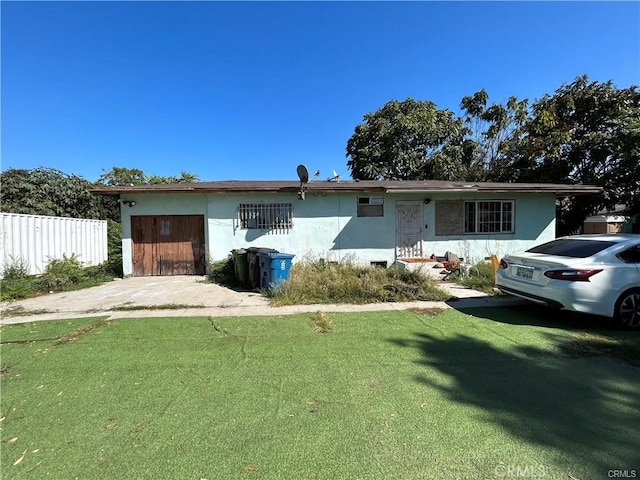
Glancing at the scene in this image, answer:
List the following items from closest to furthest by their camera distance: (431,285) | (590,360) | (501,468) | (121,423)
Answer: (501,468) → (121,423) → (590,360) → (431,285)

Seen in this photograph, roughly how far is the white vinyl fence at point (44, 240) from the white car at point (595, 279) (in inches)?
529

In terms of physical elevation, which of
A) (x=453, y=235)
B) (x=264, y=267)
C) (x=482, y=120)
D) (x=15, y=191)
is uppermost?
(x=482, y=120)

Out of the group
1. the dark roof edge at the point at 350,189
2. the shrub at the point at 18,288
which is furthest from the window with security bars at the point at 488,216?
the shrub at the point at 18,288

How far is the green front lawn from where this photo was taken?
2.34 meters

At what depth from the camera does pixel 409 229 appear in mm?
12156

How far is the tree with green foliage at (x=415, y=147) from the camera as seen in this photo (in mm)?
21594

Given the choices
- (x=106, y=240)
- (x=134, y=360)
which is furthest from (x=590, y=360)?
(x=106, y=240)

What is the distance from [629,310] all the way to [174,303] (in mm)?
8356

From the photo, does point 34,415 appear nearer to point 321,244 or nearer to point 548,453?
point 548,453

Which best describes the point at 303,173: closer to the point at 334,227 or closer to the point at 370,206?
the point at 334,227

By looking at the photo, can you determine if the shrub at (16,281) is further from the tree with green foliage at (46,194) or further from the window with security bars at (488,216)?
the window with security bars at (488,216)

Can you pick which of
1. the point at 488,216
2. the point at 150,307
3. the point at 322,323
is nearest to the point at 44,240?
the point at 150,307

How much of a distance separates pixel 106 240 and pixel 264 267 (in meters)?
10.6

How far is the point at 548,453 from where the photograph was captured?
2414 millimetres
